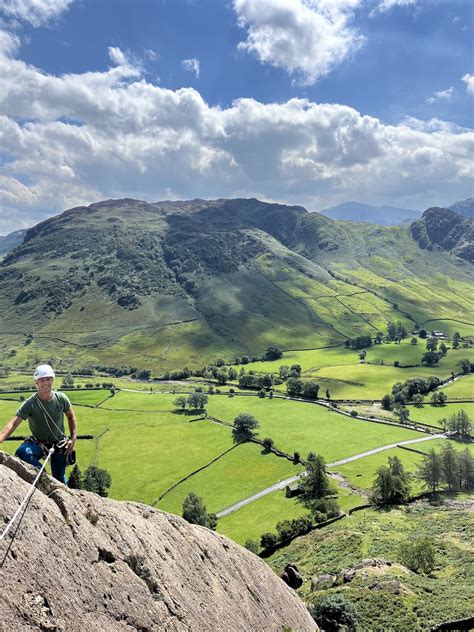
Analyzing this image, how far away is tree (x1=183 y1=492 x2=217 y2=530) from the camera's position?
9664 centimetres

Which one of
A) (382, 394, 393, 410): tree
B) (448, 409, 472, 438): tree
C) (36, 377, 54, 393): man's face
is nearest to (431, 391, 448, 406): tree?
(382, 394, 393, 410): tree

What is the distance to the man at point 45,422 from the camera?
56.3 feet

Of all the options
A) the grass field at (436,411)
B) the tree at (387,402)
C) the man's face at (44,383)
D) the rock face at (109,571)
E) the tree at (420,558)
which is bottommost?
the grass field at (436,411)

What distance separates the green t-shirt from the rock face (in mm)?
1416

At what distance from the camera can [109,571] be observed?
1720cm

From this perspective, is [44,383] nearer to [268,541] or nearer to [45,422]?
[45,422]

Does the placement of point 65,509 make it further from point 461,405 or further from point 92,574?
point 461,405

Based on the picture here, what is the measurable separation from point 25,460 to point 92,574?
18.0ft

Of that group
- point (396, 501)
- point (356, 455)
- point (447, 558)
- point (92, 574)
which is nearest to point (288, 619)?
point (92, 574)

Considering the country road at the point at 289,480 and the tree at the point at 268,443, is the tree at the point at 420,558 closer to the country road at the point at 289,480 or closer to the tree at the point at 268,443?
the country road at the point at 289,480

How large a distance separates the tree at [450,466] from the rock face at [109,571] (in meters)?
94.9

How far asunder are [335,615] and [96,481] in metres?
91.1

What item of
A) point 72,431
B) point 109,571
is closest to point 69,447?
point 72,431

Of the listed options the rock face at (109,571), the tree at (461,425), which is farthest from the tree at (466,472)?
the rock face at (109,571)
